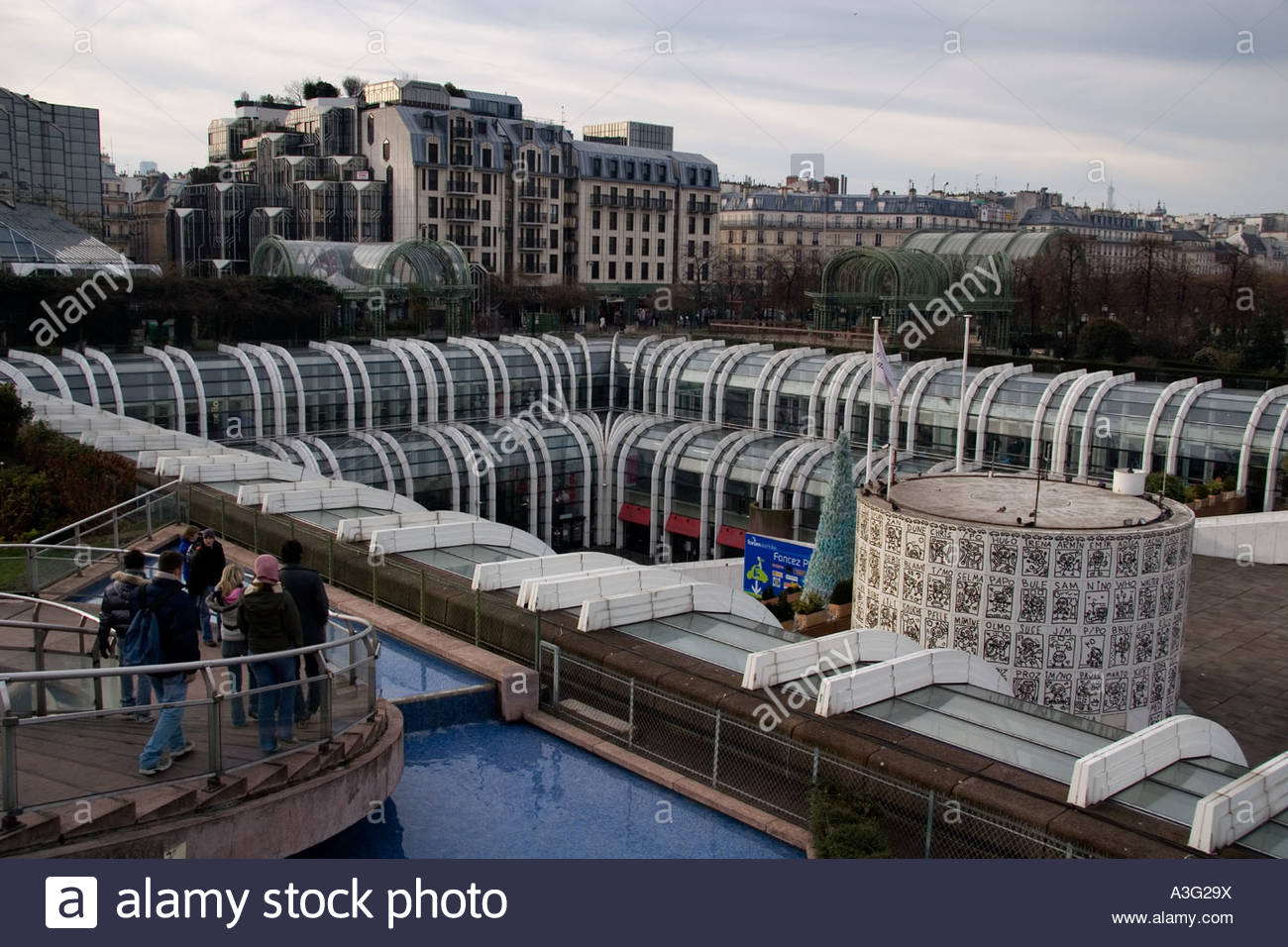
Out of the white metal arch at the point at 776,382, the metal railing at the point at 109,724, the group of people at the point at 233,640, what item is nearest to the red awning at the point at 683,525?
the white metal arch at the point at 776,382

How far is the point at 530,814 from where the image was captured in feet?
32.9

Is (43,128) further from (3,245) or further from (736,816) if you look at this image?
(736,816)

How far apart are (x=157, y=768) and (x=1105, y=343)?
45889 mm

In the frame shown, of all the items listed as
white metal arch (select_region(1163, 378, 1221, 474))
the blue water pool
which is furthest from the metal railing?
white metal arch (select_region(1163, 378, 1221, 474))

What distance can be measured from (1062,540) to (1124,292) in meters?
53.2

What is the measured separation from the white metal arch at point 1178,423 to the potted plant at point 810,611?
15.2 meters

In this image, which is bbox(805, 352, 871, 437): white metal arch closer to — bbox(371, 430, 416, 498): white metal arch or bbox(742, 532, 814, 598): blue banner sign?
bbox(371, 430, 416, 498): white metal arch

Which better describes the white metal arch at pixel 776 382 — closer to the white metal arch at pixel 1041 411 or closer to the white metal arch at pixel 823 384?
the white metal arch at pixel 823 384

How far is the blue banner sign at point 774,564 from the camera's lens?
85.1ft

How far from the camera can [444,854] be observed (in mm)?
9328

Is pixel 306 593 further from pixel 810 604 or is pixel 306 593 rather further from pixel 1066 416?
pixel 1066 416

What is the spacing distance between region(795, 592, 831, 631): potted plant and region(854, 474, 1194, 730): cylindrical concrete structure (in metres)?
5.89

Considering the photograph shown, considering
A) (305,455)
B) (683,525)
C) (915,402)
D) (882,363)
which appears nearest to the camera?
(882,363)

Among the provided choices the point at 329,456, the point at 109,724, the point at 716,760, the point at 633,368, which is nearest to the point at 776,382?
the point at 633,368
